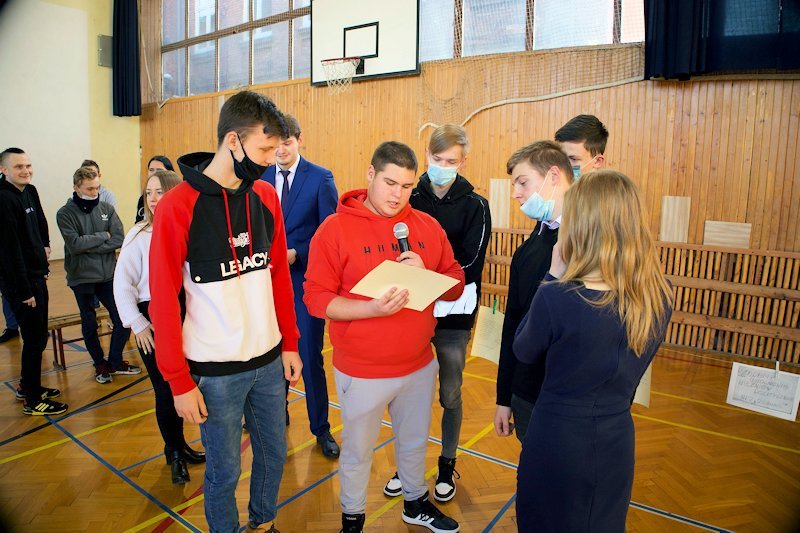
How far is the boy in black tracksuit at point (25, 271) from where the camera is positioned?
372cm

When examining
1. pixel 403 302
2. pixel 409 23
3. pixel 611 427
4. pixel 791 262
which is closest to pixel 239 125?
pixel 403 302

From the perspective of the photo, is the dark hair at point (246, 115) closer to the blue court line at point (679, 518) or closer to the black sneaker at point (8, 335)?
the blue court line at point (679, 518)

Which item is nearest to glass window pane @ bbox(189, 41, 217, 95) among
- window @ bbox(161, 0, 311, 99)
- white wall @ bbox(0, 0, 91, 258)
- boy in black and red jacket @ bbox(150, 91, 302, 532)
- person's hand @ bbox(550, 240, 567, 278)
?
window @ bbox(161, 0, 311, 99)

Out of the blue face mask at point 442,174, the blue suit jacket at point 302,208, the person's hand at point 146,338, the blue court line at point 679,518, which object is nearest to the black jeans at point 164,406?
the person's hand at point 146,338

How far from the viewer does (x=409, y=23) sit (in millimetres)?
7621

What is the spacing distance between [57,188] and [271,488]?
10.7 meters

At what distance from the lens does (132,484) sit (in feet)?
9.95

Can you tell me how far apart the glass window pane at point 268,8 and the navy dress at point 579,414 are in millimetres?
9705

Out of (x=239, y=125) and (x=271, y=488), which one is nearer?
(x=239, y=125)

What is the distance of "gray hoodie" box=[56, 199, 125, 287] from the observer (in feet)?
14.8

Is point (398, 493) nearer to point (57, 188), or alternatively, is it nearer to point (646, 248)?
point (646, 248)

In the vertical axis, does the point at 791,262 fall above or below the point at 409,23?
below

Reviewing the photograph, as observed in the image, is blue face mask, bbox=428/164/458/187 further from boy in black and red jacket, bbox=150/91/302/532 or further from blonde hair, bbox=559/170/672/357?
blonde hair, bbox=559/170/672/357

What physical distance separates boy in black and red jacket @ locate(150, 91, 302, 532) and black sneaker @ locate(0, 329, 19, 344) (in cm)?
525
